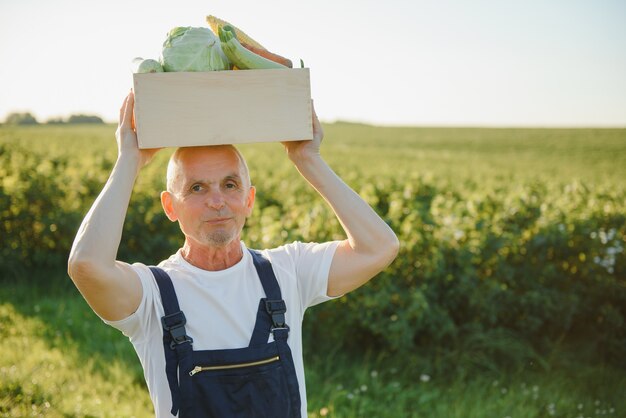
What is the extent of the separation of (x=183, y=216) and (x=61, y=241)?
645 centimetres

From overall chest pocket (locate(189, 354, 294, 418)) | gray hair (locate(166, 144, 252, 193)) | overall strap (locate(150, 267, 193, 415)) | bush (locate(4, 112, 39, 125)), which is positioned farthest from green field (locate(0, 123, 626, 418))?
bush (locate(4, 112, 39, 125))

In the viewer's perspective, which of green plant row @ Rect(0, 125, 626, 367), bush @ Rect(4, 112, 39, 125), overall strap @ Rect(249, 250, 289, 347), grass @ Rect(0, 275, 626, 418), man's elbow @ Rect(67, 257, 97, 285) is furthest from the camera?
bush @ Rect(4, 112, 39, 125)

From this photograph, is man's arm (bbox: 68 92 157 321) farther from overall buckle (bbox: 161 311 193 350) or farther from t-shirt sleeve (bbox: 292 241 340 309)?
t-shirt sleeve (bbox: 292 241 340 309)

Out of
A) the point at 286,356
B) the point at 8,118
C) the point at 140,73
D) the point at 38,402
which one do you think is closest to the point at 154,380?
the point at 286,356

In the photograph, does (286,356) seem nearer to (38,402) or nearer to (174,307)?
(174,307)

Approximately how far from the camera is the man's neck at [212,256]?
7.66 ft

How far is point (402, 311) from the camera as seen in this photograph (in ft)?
16.2

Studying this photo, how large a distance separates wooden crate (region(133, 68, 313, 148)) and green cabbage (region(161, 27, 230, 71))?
5 cm

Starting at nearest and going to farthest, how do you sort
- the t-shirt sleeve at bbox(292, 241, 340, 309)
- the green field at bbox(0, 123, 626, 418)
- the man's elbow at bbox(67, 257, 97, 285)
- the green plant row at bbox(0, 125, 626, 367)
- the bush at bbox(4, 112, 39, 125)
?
the man's elbow at bbox(67, 257, 97, 285)
the t-shirt sleeve at bbox(292, 241, 340, 309)
the green field at bbox(0, 123, 626, 418)
the green plant row at bbox(0, 125, 626, 367)
the bush at bbox(4, 112, 39, 125)

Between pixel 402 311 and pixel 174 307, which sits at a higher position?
pixel 174 307

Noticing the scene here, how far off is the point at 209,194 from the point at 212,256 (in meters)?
0.27

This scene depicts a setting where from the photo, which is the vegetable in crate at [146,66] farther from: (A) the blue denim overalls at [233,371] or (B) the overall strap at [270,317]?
(B) the overall strap at [270,317]

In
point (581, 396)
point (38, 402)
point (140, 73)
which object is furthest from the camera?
point (581, 396)

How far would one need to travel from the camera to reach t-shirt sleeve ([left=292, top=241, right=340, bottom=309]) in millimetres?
2398
